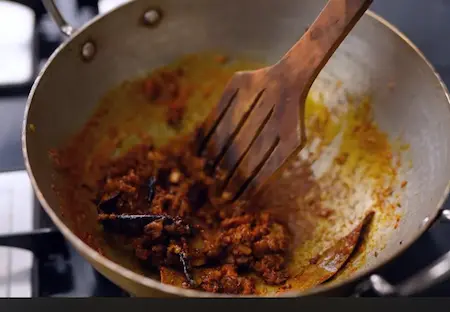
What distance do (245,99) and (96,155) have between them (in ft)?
0.95

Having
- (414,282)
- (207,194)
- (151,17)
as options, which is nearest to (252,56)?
(151,17)

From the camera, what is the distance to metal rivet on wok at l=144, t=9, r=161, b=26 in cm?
113

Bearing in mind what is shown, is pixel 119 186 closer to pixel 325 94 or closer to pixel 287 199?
pixel 287 199

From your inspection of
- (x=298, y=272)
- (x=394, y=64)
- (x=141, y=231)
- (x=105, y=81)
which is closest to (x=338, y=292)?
(x=298, y=272)

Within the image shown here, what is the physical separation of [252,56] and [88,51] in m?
0.32

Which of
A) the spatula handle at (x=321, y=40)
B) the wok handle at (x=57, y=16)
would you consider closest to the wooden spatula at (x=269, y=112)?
the spatula handle at (x=321, y=40)

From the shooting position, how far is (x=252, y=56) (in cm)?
121

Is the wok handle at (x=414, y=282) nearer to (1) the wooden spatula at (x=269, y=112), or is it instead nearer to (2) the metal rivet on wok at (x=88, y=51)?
(1) the wooden spatula at (x=269, y=112)

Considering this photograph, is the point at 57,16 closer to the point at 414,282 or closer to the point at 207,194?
the point at 207,194

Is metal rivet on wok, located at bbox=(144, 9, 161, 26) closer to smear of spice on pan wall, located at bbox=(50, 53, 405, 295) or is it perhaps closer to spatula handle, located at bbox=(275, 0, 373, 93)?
smear of spice on pan wall, located at bbox=(50, 53, 405, 295)

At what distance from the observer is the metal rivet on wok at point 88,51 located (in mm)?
1065

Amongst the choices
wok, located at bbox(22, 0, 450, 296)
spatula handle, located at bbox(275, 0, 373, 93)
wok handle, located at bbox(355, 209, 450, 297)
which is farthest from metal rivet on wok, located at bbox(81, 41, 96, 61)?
wok handle, located at bbox(355, 209, 450, 297)

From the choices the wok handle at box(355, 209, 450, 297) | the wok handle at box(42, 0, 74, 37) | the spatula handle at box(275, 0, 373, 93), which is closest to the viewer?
the wok handle at box(355, 209, 450, 297)

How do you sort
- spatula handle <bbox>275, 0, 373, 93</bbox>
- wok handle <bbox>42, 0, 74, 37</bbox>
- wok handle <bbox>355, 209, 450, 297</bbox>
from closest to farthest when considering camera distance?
1. wok handle <bbox>355, 209, 450, 297</bbox>
2. spatula handle <bbox>275, 0, 373, 93</bbox>
3. wok handle <bbox>42, 0, 74, 37</bbox>
